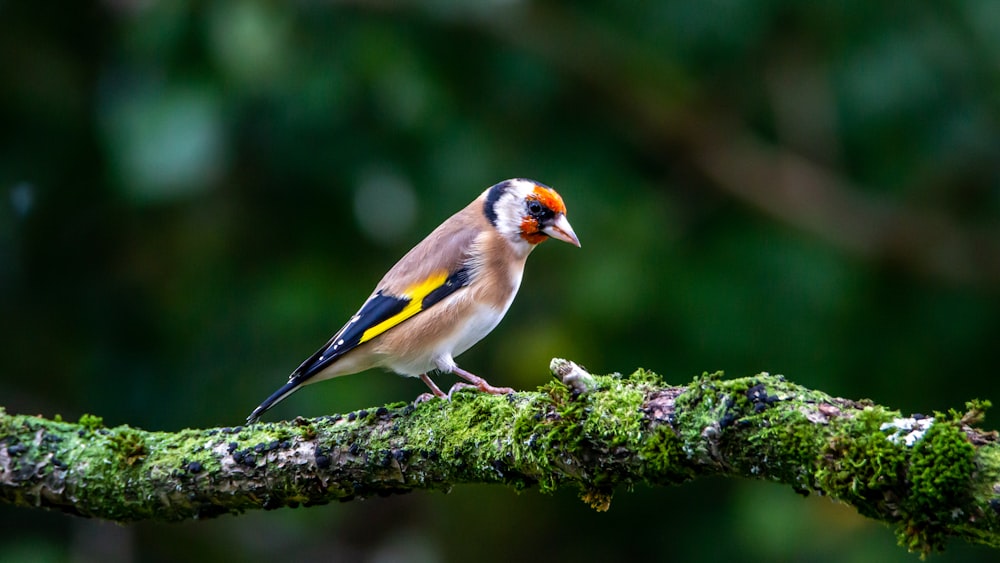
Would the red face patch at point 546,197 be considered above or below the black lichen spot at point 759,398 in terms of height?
above

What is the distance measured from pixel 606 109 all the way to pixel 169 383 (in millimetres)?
3612

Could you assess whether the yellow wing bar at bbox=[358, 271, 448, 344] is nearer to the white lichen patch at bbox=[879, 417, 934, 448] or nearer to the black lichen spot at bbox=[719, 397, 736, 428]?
the black lichen spot at bbox=[719, 397, 736, 428]

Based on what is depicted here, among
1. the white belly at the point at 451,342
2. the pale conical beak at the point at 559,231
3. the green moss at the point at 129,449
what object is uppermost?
the pale conical beak at the point at 559,231

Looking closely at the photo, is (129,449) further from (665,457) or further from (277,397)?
(665,457)

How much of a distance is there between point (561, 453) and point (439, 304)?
6.00 ft

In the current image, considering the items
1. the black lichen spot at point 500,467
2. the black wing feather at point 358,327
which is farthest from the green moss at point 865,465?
the black wing feather at point 358,327

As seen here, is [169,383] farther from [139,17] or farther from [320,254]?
[139,17]

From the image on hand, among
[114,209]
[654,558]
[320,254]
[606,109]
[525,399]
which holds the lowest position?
[525,399]

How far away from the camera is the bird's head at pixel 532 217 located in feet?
17.4

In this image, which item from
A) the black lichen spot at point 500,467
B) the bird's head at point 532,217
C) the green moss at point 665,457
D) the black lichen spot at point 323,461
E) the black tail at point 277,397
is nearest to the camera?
the green moss at point 665,457

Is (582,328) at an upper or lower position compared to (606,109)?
lower

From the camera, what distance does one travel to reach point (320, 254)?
705 centimetres

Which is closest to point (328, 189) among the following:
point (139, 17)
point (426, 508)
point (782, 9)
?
point (139, 17)

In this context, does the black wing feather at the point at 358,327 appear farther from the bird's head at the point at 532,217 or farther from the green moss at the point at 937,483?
Answer: the green moss at the point at 937,483
